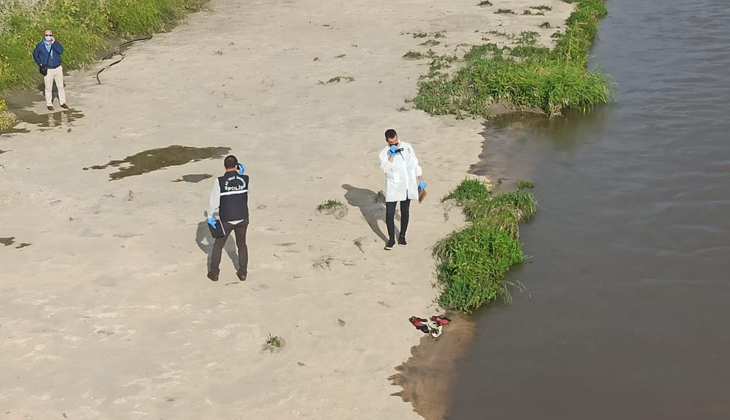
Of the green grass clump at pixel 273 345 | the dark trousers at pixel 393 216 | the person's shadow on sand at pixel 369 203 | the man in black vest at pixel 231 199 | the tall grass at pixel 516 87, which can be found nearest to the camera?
the green grass clump at pixel 273 345

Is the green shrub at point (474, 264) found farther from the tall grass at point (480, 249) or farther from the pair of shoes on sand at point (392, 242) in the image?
the pair of shoes on sand at point (392, 242)

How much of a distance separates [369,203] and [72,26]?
14744 mm

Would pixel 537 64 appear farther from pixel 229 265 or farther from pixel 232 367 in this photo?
pixel 232 367

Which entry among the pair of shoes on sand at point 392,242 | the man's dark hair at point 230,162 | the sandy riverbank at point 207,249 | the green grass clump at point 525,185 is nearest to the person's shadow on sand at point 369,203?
the sandy riverbank at point 207,249

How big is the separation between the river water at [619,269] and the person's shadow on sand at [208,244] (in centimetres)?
398

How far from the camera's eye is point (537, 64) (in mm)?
20141

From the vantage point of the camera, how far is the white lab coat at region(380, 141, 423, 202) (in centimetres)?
1163

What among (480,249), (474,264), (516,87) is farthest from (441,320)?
(516,87)

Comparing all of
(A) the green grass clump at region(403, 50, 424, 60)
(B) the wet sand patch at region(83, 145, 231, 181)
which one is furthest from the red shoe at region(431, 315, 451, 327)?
(A) the green grass clump at region(403, 50, 424, 60)

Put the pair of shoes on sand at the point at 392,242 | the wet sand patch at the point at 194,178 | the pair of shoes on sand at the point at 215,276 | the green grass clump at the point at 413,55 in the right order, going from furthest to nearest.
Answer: the green grass clump at the point at 413,55 → the wet sand patch at the point at 194,178 → the pair of shoes on sand at the point at 392,242 → the pair of shoes on sand at the point at 215,276

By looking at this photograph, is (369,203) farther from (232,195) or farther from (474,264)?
(232,195)

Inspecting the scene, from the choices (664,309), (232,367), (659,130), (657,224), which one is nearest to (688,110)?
(659,130)

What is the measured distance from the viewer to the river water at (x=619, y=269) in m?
9.38

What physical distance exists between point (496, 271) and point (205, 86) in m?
12.1
